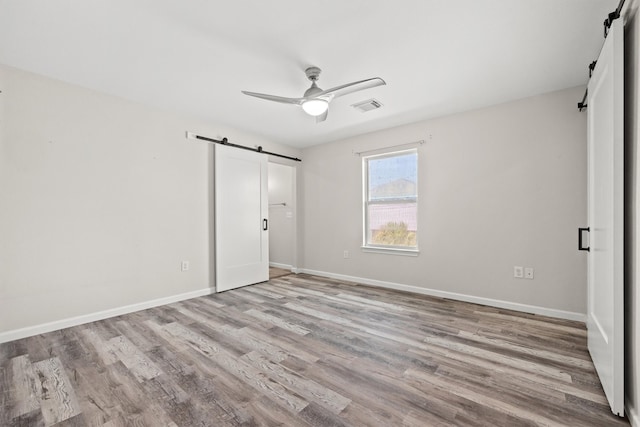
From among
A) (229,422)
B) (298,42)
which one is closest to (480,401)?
(229,422)

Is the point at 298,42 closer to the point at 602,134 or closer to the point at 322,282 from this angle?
the point at 602,134

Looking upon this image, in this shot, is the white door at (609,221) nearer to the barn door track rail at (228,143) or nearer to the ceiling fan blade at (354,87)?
the ceiling fan blade at (354,87)

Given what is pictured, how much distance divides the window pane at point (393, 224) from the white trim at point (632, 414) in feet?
8.90

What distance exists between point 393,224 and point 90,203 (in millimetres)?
3872

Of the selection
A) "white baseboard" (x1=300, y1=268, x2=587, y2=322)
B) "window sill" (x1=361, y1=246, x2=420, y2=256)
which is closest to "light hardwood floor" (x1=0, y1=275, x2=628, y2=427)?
"white baseboard" (x1=300, y1=268, x2=587, y2=322)

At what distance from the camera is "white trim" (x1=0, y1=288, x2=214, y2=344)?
8.41ft

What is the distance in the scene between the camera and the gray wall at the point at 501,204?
302cm

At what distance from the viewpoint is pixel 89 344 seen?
2.47 meters

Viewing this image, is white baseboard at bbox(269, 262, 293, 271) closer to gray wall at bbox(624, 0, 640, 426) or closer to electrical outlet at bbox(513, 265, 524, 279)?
electrical outlet at bbox(513, 265, 524, 279)

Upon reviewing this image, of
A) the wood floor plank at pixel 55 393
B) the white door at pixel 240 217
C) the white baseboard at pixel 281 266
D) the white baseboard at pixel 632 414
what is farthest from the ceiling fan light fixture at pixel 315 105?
the white baseboard at pixel 281 266

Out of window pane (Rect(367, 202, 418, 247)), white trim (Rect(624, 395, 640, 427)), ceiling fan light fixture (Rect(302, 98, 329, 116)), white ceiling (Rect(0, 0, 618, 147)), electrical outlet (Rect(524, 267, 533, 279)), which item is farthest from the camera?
window pane (Rect(367, 202, 418, 247))

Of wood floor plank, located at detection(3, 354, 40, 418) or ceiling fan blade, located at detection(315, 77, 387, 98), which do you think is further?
ceiling fan blade, located at detection(315, 77, 387, 98)

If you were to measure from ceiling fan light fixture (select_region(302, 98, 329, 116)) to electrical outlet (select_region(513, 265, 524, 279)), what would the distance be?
9.34 feet

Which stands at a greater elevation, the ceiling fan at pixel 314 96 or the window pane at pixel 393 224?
the ceiling fan at pixel 314 96
